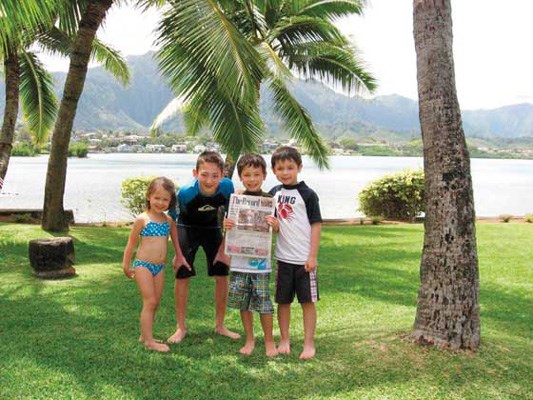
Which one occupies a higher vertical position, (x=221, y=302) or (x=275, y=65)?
(x=275, y=65)

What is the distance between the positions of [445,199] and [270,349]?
1754mm

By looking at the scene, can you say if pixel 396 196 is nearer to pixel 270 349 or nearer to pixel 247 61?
pixel 247 61


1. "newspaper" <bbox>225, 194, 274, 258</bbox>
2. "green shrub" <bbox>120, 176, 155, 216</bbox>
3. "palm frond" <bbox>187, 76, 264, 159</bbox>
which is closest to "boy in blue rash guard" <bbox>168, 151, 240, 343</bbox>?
"newspaper" <bbox>225, 194, 274, 258</bbox>

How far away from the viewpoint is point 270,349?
4.27m

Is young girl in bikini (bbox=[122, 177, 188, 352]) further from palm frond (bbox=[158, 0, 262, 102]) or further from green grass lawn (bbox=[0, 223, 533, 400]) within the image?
palm frond (bbox=[158, 0, 262, 102])

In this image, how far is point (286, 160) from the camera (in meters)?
4.13

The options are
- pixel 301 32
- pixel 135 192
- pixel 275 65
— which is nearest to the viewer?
pixel 275 65

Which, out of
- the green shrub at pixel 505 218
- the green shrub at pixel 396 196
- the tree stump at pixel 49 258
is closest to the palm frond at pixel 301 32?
the green shrub at pixel 396 196

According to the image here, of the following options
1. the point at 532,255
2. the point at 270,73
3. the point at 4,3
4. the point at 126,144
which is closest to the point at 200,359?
the point at 4,3

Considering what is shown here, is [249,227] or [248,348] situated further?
[248,348]

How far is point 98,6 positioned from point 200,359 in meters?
8.16

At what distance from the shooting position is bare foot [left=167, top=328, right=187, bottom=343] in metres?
4.60

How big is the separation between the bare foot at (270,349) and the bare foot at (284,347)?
0.16 feet

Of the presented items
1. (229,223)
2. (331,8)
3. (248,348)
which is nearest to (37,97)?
(331,8)
